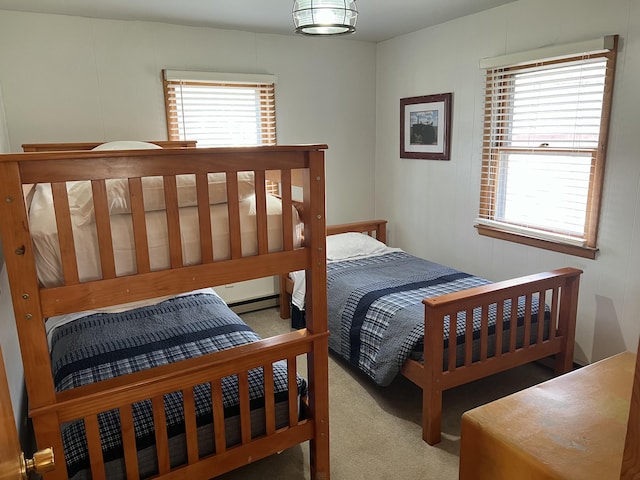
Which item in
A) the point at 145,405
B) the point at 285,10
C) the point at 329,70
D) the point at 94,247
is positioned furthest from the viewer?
the point at 329,70

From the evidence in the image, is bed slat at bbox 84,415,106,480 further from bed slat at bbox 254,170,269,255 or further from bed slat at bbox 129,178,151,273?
bed slat at bbox 254,170,269,255

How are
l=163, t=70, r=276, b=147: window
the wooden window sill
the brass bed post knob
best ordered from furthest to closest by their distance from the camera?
l=163, t=70, r=276, b=147: window, the wooden window sill, the brass bed post knob

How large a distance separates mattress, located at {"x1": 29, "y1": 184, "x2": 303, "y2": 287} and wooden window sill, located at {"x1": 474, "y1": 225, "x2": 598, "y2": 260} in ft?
6.30

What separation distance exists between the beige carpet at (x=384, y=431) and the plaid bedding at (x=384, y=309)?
194 mm

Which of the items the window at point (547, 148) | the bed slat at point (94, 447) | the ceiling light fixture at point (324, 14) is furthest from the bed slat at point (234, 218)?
the window at point (547, 148)

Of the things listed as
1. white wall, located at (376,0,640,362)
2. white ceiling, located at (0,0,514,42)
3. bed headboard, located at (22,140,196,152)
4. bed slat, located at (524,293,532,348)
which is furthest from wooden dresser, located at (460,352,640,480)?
bed headboard, located at (22,140,196,152)

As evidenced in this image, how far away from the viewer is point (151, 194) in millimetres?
1620

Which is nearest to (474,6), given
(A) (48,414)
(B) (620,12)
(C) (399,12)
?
(C) (399,12)

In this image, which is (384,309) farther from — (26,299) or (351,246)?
(26,299)

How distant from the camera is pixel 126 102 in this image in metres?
3.42

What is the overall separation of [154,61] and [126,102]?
0.37 m

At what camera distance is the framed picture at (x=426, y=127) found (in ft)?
12.2

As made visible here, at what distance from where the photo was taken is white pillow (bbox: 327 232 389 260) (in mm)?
3770

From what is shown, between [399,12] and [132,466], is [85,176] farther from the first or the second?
[399,12]
